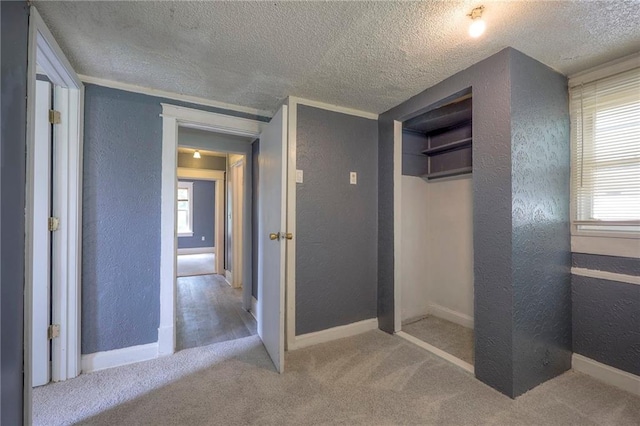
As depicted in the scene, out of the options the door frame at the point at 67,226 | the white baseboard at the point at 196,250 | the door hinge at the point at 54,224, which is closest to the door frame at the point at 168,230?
the door frame at the point at 67,226

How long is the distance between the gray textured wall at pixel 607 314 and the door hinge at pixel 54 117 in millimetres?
3729

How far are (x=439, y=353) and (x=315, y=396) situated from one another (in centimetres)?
111

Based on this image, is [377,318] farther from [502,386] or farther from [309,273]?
[502,386]

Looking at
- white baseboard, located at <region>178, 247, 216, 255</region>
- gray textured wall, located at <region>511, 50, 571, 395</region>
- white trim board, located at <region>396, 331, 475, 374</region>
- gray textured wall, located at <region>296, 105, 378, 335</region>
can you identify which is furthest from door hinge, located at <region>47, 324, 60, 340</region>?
white baseboard, located at <region>178, 247, 216, 255</region>

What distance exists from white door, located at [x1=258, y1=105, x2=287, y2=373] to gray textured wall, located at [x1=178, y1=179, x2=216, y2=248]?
6234 millimetres

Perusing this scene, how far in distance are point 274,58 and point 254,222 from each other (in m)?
1.91

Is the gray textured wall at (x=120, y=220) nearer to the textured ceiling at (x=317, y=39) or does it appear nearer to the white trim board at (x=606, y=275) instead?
the textured ceiling at (x=317, y=39)

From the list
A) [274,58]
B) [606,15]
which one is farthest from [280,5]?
[606,15]

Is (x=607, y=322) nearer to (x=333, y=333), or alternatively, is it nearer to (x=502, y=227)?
(x=502, y=227)

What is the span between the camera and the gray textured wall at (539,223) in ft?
5.32

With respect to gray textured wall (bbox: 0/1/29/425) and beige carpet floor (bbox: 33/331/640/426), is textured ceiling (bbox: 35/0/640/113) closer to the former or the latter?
gray textured wall (bbox: 0/1/29/425)

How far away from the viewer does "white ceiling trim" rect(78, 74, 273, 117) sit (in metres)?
1.90

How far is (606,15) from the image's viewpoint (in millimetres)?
1324

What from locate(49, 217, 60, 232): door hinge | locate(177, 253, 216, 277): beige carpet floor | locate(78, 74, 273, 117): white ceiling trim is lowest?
locate(177, 253, 216, 277): beige carpet floor
